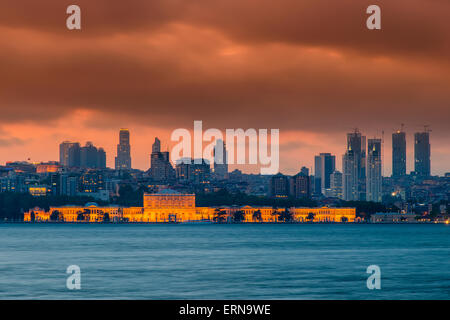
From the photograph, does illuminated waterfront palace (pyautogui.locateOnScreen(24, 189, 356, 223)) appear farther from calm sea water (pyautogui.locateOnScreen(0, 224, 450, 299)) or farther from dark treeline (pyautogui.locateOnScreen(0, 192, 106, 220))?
calm sea water (pyautogui.locateOnScreen(0, 224, 450, 299))

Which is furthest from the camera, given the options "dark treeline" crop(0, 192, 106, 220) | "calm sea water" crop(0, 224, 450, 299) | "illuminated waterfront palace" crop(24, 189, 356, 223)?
"dark treeline" crop(0, 192, 106, 220)

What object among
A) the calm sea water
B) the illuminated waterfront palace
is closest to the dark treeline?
the illuminated waterfront palace

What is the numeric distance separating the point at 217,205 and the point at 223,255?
13683 centimetres

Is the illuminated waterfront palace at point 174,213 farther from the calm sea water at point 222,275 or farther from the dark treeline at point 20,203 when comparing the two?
the calm sea water at point 222,275

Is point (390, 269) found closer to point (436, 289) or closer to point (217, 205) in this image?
point (436, 289)

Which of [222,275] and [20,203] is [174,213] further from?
[222,275]

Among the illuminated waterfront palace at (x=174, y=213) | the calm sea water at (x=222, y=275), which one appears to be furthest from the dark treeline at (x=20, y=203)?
the calm sea water at (x=222, y=275)

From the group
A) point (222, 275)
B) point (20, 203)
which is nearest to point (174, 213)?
point (20, 203)

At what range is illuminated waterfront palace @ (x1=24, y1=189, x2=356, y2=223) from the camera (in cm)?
18238

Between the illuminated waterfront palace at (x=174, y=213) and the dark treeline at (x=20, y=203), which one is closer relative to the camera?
the illuminated waterfront palace at (x=174, y=213)

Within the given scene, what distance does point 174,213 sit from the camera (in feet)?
607

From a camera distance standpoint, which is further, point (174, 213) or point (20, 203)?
point (174, 213)

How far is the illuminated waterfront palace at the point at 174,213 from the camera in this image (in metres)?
182
